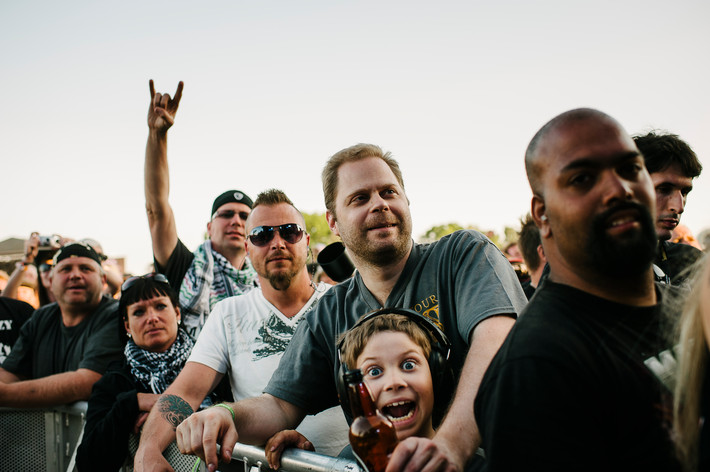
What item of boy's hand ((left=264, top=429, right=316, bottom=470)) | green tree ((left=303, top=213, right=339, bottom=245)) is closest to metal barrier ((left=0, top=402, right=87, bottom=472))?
boy's hand ((left=264, top=429, right=316, bottom=470))

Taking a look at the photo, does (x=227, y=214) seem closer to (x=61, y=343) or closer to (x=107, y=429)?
(x=61, y=343)

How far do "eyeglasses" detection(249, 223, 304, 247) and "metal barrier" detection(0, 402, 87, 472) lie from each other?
1.91m

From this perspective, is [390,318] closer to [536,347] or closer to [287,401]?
[287,401]

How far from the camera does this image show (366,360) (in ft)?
6.97

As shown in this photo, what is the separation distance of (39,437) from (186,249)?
6.46 feet

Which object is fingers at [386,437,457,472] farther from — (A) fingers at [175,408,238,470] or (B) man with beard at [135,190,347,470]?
(B) man with beard at [135,190,347,470]

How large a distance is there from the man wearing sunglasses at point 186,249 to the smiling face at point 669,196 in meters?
3.40

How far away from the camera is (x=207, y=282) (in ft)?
15.0

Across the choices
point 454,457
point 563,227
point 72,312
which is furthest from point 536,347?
point 72,312

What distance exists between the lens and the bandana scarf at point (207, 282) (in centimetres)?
449

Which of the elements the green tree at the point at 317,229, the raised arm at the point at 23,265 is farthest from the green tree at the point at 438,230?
the raised arm at the point at 23,265

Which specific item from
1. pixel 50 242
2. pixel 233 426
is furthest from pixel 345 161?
pixel 50 242

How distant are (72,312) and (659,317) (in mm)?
4758

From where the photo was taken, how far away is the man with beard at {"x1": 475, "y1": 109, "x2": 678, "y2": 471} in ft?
3.85
